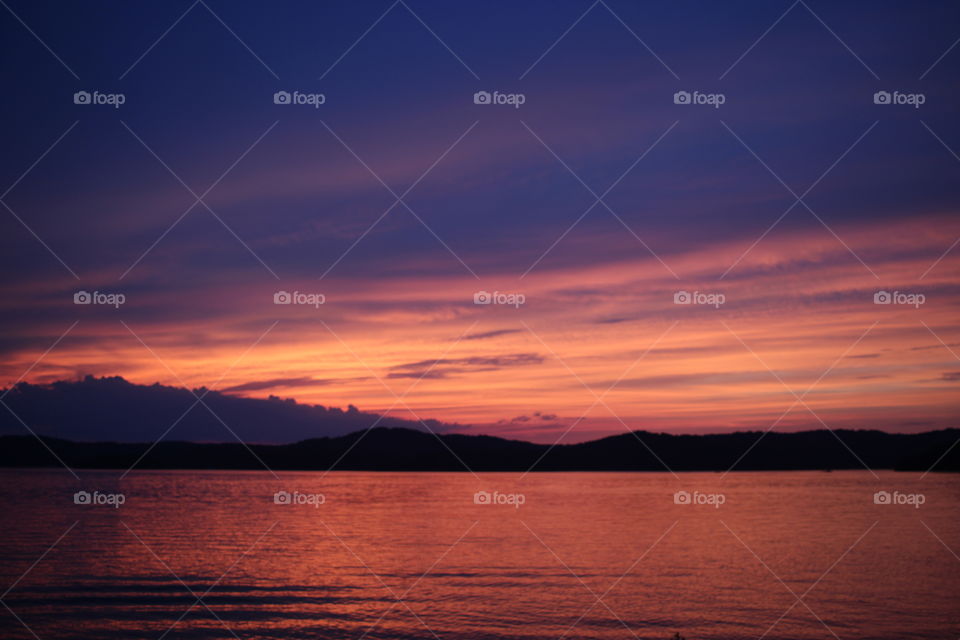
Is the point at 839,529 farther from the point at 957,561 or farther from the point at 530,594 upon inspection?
the point at 530,594

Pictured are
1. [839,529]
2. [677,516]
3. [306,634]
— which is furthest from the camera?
[677,516]

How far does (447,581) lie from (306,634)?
31.4ft

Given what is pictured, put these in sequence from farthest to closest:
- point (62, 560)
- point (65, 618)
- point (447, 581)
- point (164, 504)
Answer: point (164, 504) < point (62, 560) < point (447, 581) < point (65, 618)

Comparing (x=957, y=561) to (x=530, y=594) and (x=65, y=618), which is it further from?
(x=65, y=618)

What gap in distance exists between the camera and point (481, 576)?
35000 millimetres

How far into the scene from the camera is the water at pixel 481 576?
26.6m

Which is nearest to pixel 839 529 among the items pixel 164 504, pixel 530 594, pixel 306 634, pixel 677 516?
pixel 677 516

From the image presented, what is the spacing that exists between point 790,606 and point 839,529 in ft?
96.2

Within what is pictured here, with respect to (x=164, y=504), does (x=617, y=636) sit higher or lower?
lower

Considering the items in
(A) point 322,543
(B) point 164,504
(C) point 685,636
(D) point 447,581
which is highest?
(B) point 164,504

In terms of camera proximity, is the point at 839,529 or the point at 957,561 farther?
the point at 839,529

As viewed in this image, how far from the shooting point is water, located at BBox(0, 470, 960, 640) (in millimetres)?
26594

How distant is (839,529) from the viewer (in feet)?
184

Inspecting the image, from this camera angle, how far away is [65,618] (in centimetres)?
2725
